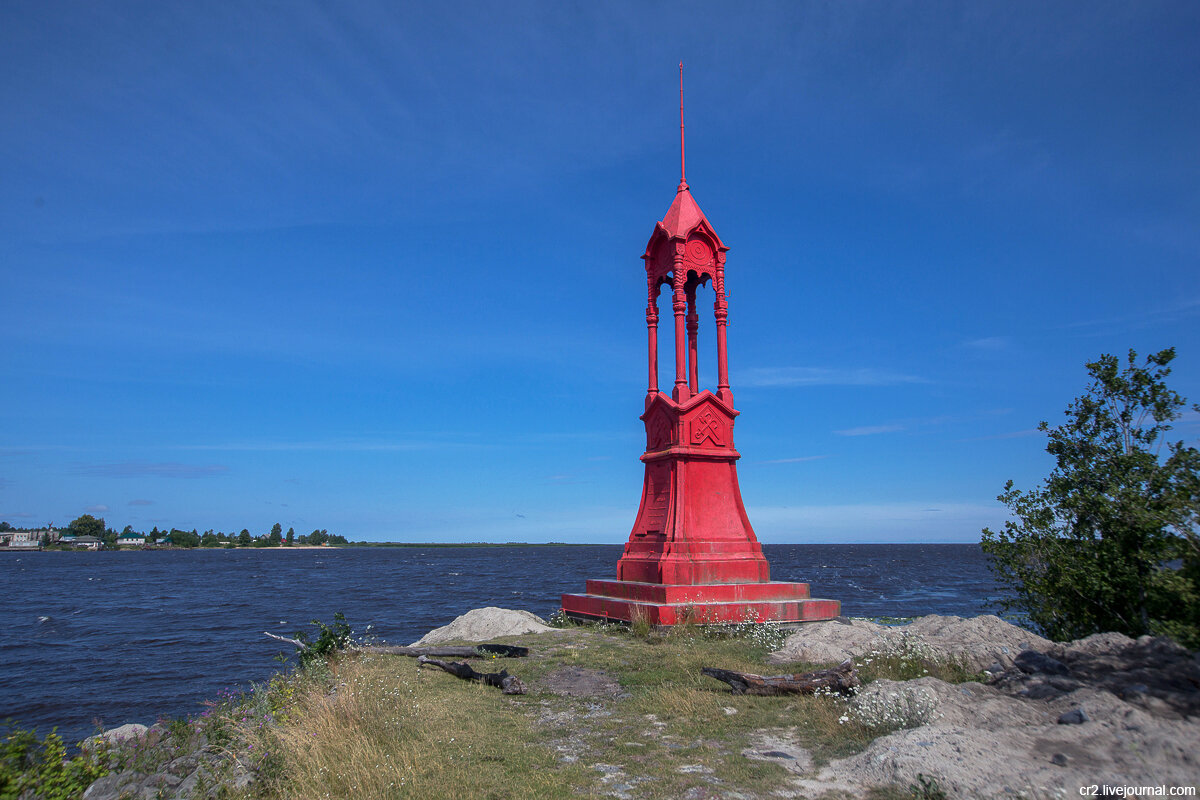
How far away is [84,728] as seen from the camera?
1429 cm

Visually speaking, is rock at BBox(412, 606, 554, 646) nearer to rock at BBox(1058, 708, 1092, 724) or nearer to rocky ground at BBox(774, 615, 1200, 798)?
rocky ground at BBox(774, 615, 1200, 798)

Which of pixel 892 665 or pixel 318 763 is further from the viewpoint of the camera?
pixel 892 665

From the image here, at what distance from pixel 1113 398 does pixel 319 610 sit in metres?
36.2

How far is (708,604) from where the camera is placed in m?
13.7

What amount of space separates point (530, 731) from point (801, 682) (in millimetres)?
3310

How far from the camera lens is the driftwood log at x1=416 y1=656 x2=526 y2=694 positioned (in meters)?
9.45

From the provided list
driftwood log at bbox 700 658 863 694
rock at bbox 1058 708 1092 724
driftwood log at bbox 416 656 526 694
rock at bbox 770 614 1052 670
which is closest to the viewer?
rock at bbox 1058 708 1092 724

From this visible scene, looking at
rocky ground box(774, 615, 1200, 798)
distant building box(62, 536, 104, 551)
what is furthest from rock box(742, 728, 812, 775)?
distant building box(62, 536, 104, 551)

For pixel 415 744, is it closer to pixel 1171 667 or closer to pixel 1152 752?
pixel 1152 752

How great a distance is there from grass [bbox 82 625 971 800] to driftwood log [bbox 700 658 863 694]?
16 cm

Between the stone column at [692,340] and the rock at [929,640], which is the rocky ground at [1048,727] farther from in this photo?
the stone column at [692,340]

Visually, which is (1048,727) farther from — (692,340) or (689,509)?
(692,340)

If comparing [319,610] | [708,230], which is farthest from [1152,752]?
[319,610]

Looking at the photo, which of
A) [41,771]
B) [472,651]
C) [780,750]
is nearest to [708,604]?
[472,651]
